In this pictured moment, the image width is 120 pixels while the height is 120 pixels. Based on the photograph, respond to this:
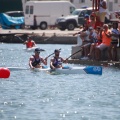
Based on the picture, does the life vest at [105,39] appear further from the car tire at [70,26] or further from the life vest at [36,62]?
the car tire at [70,26]

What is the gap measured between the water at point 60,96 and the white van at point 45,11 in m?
30.5

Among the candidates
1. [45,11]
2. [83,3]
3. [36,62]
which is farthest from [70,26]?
[36,62]

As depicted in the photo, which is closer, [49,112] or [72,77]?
[49,112]

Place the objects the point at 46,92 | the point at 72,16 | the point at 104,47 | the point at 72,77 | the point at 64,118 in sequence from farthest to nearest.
Result: the point at 72,16 < the point at 104,47 < the point at 72,77 < the point at 46,92 < the point at 64,118

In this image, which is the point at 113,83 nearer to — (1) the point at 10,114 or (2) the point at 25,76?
(2) the point at 25,76

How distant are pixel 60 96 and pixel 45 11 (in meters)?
40.1

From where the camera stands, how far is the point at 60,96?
27.0 metres

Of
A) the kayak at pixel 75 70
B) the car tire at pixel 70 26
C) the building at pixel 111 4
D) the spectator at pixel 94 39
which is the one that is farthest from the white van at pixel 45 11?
the kayak at pixel 75 70

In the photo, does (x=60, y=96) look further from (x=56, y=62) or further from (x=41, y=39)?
(x=41, y=39)

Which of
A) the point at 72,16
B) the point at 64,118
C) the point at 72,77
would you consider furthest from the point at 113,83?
the point at 72,16

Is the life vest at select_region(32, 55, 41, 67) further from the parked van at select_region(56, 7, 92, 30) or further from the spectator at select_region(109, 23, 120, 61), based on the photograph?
the parked van at select_region(56, 7, 92, 30)

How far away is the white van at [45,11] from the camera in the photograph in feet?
217

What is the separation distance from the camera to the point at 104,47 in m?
37.3

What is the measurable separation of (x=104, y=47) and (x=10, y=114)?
14.7m
